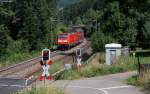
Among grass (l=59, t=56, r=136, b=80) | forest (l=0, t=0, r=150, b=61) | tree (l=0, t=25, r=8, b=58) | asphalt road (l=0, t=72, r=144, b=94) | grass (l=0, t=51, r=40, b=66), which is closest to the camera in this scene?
asphalt road (l=0, t=72, r=144, b=94)

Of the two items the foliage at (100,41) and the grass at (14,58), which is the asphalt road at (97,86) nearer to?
the grass at (14,58)

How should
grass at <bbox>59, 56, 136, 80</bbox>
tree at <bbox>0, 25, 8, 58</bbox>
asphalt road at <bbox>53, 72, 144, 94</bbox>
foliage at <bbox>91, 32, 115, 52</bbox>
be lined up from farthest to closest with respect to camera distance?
1. foliage at <bbox>91, 32, 115, 52</bbox>
2. tree at <bbox>0, 25, 8, 58</bbox>
3. grass at <bbox>59, 56, 136, 80</bbox>
4. asphalt road at <bbox>53, 72, 144, 94</bbox>

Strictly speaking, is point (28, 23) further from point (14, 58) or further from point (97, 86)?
point (97, 86)

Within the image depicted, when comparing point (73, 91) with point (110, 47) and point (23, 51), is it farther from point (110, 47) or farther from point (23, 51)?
point (23, 51)

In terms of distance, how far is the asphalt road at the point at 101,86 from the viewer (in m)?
22.2

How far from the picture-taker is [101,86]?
24.6 m

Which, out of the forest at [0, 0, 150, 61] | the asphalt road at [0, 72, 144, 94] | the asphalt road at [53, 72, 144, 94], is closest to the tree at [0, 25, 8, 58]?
the forest at [0, 0, 150, 61]

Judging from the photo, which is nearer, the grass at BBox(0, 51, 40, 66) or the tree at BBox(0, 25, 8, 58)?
the grass at BBox(0, 51, 40, 66)

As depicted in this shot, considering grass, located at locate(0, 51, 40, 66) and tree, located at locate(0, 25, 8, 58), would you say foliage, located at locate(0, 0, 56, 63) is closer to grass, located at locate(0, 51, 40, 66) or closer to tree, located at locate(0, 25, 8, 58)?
grass, located at locate(0, 51, 40, 66)

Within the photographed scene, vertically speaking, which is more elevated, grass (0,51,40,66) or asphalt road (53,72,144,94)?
asphalt road (53,72,144,94)

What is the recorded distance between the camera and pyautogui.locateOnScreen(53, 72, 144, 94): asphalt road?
22.2 meters

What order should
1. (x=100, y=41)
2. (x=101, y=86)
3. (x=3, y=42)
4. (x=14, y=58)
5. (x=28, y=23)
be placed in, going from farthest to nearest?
(x=28, y=23)
(x=100, y=41)
(x=14, y=58)
(x=3, y=42)
(x=101, y=86)

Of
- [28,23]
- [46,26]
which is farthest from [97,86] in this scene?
[46,26]

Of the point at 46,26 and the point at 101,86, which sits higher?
the point at 46,26
